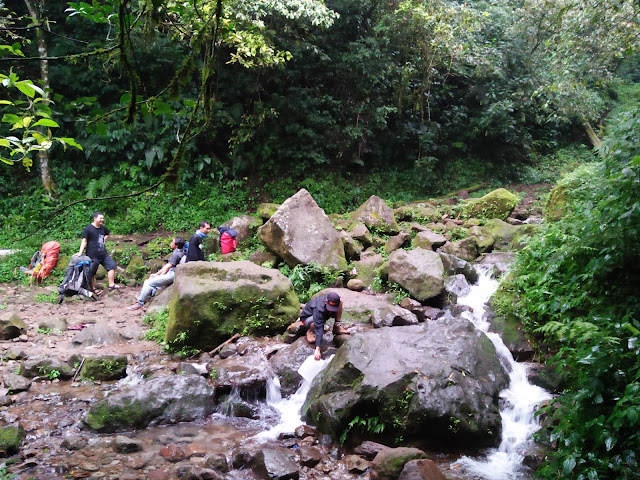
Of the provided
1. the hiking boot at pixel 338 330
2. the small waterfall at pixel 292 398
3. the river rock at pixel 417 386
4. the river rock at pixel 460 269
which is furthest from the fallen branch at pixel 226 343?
the river rock at pixel 460 269

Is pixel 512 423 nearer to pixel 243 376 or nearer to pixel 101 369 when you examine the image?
pixel 243 376

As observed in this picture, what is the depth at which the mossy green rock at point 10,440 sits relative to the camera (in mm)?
4773

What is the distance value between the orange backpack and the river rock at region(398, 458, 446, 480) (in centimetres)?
949

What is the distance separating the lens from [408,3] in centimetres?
1291

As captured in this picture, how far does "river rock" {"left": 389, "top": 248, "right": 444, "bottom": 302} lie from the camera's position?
856 cm

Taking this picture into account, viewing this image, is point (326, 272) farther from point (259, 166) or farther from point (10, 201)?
point (10, 201)

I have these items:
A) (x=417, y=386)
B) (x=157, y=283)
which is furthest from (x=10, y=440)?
(x=157, y=283)

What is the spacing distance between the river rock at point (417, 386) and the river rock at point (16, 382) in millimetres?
3891

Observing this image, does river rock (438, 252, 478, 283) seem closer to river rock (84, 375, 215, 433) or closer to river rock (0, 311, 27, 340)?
river rock (84, 375, 215, 433)

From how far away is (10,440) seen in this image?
4828 millimetres

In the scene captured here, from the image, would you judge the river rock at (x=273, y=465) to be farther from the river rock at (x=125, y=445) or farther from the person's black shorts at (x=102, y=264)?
the person's black shorts at (x=102, y=264)

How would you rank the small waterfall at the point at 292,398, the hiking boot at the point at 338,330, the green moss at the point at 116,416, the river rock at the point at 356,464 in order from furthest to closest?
the hiking boot at the point at 338,330 < the small waterfall at the point at 292,398 < the green moss at the point at 116,416 < the river rock at the point at 356,464

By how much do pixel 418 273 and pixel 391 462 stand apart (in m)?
4.53

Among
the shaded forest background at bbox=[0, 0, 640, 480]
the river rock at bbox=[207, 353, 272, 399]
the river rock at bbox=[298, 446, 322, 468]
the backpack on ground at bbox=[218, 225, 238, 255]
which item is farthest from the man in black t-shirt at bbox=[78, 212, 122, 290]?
the river rock at bbox=[298, 446, 322, 468]
